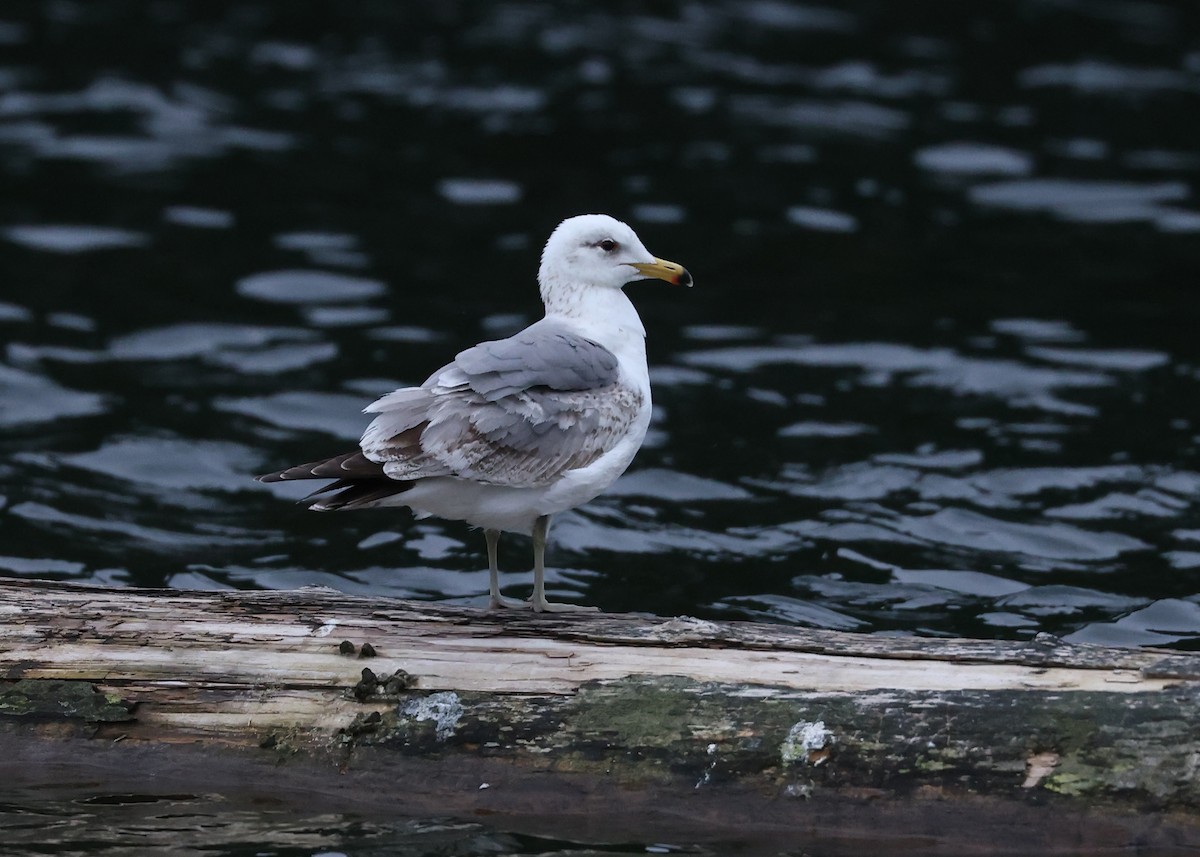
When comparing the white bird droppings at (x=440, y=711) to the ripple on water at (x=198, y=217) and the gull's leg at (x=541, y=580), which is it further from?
the ripple on water at (x=198, y=217)

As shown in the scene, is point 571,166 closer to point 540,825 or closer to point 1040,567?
point 1040,567

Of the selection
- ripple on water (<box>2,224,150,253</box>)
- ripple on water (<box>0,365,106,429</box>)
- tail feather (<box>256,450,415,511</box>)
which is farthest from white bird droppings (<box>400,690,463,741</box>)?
ripple on water (<box>2,224,150,253</box>)

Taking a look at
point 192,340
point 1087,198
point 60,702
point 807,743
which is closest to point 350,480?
point 60,702

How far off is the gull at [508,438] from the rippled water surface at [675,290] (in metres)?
2.20

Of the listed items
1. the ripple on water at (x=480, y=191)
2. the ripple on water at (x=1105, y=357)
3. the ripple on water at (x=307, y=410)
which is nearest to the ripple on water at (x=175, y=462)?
the ripple on water at (x=307, y=410)

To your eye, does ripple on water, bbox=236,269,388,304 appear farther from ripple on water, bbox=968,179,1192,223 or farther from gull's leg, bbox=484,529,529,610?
gull's leg, bbox=484,529,529,610

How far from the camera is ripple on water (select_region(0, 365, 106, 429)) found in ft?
36.9

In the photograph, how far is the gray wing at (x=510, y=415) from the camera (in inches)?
244

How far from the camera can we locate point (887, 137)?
56.0 ft

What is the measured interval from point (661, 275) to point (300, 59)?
41.6 ft

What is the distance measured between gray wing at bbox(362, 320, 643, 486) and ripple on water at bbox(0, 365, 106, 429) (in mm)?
5519

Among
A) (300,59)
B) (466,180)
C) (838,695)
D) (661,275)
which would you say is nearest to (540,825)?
(838,695)

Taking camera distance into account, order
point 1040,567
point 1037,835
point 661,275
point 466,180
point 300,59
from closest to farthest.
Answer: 1. point 1037,835
2. point 661,275
3. point 1040,567
4. point 466,180
5. point 300,59

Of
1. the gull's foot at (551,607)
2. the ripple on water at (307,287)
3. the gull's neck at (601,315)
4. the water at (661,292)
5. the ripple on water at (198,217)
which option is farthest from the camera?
the ripple on water at (198,217)
